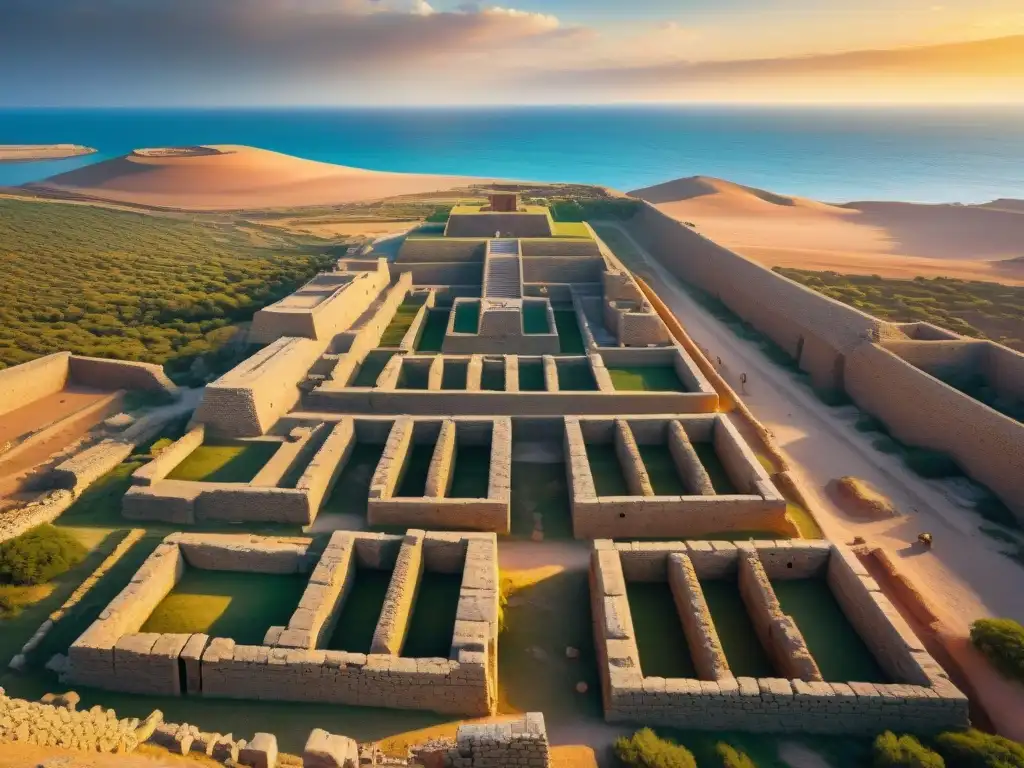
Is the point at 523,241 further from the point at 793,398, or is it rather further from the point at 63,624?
the point at 63,624

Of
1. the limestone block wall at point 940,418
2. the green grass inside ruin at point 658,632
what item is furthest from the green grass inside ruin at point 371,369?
the limestone block wall at point 940,418

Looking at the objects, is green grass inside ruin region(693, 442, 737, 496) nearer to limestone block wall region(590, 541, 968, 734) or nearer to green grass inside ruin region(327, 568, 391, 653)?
limestone block wall region(590, 541, 968, 734)

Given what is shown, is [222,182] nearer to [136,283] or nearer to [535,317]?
[136,283]

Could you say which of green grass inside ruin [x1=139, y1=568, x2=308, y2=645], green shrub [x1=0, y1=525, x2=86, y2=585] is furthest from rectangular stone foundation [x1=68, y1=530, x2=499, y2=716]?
green shrub [x1=0, y1=525, x2=86, y2=585]

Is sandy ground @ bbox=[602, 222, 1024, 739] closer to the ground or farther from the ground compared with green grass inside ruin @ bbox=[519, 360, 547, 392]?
closer to the ground

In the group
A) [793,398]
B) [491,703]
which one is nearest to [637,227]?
[793,398]

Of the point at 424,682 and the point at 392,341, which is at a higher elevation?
the point at 392,341
